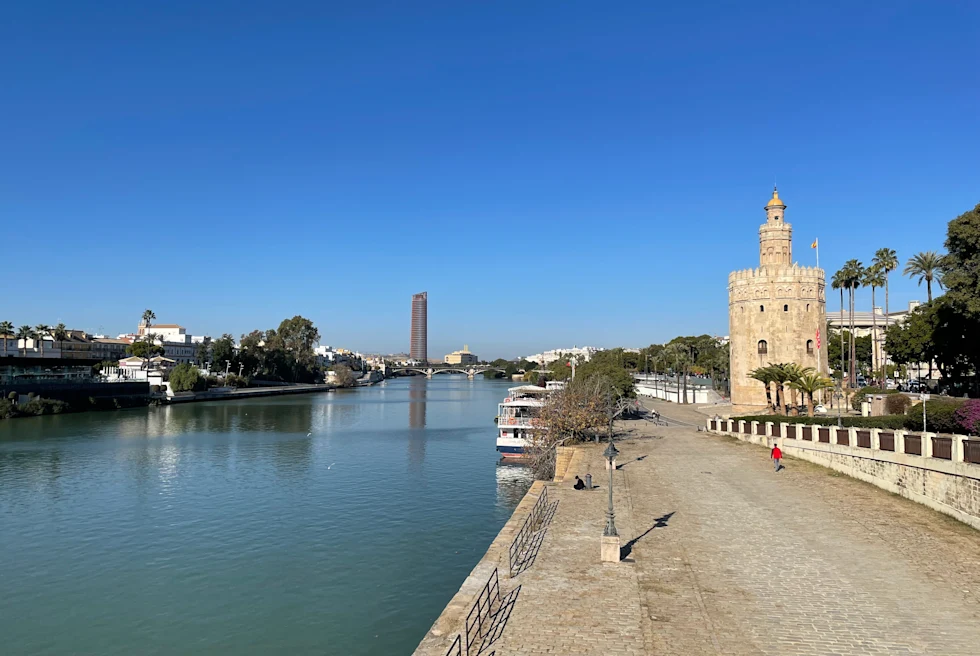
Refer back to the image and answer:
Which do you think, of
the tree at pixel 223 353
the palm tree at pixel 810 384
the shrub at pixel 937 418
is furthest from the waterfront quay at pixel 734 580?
the tree at pixel 223 353

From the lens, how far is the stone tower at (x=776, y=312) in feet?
160

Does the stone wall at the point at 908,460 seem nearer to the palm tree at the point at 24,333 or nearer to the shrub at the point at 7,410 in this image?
the shrub at the point at 7,410

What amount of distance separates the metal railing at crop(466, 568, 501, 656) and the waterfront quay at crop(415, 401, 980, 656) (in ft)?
0.31

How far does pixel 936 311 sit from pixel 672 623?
4821cm

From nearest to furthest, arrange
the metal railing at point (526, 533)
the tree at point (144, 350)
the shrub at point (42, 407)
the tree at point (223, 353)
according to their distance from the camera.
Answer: the metal railing at point (526, 533) → the shrub at point (42, 407) → the tree at point (223, 353) → the tree at point (144, 350)

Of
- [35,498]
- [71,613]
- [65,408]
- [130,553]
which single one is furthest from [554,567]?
[65,408]

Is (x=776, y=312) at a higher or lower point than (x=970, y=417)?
higher

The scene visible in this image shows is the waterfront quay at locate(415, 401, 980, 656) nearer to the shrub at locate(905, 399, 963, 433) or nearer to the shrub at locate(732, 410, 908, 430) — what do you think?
the shrub at locate(905, 399, 963, 433)

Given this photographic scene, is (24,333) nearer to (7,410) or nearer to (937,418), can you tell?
(7,410)

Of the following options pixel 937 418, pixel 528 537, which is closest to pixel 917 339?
pixel 937 418

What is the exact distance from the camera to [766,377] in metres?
44.8

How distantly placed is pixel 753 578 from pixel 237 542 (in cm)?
1821

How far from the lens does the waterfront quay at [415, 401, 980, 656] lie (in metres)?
10.2

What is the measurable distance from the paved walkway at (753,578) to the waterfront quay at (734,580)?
4 centimetres
